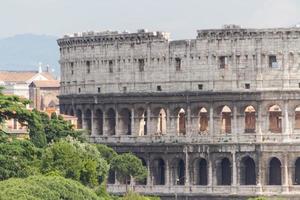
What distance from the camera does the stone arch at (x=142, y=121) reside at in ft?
557

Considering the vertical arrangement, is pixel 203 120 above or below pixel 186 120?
above

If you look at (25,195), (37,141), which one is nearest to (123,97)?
(37,141)

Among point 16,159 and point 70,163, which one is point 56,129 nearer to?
point 70,163

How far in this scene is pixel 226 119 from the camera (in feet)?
553

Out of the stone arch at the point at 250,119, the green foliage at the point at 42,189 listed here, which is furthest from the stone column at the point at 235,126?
the green foliage at the point at 42,189

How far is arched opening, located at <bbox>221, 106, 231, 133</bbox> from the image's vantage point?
545 feet

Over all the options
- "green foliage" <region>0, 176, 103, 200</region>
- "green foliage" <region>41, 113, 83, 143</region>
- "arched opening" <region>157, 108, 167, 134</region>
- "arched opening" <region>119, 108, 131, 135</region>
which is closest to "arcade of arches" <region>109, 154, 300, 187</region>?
"arched opening" <region>157, 108, 167, 134</region>

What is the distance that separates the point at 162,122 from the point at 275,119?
10.5 m

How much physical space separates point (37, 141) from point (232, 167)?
29814 mm

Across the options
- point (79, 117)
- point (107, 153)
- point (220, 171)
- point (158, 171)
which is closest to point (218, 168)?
point (220, 171)

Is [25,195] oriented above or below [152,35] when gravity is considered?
below

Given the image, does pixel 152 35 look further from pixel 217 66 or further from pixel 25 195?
pixel 25 195

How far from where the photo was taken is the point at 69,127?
149375mm

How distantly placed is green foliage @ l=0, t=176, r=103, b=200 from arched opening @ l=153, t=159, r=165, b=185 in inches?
2268
